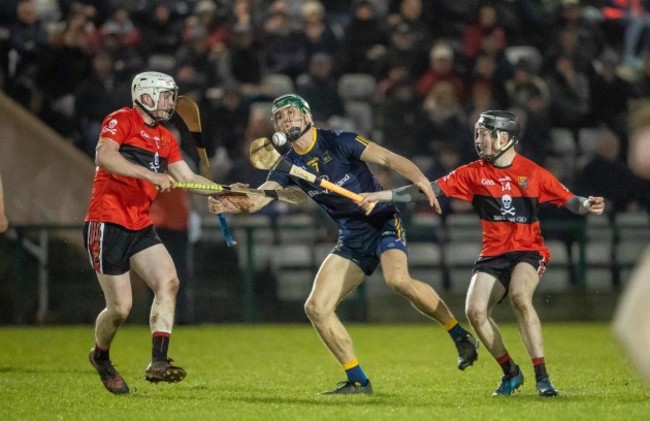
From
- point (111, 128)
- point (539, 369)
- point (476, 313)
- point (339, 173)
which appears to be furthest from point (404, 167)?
point (111, 128)

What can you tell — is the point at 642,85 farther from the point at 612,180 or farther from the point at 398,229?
the point at 398,229

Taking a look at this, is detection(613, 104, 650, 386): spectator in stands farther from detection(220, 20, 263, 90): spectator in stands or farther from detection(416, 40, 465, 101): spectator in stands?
detection(220, 20, 263, 90): spectator in stands

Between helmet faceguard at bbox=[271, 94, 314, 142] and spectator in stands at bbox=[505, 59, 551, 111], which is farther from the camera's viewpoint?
spectator in stands at bbox=[505, 59, 551, 111]

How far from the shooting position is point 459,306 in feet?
51.5

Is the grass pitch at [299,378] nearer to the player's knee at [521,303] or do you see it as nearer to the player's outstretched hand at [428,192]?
the player's knee at [521,303]

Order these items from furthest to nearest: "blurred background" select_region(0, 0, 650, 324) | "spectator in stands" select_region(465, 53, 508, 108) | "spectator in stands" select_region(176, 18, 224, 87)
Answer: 1. "spectator in stands" select_region(176, 18, 224, 87)
2. "spectator in stands" select_region(465, 53, 508, 108)
3. "blurred background" select_region(0, 0, 650, 324)

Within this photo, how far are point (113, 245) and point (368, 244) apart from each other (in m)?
1.81

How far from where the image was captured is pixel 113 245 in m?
9.12

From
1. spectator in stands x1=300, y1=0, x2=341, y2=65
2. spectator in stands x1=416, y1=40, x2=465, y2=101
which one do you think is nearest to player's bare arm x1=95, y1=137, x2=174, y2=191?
spectator in stands x1=416, y1=40, x2=465, y2=101

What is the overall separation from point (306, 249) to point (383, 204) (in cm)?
644

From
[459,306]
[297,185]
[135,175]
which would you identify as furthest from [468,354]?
[459,306]

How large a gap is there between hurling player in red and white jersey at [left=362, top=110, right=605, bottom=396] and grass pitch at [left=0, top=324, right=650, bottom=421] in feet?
1.97

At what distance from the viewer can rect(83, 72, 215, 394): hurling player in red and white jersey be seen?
9.04 meters

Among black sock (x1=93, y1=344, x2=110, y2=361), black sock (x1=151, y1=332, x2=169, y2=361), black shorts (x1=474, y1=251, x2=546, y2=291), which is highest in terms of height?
black shorts (x1=474, y1=251, x2=546, y2=291)
